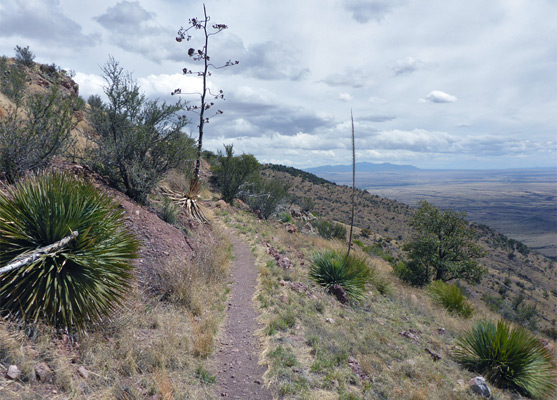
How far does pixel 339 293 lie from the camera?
28.4ft

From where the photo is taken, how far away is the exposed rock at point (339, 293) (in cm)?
854

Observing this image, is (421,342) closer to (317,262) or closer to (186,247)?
(317,262)

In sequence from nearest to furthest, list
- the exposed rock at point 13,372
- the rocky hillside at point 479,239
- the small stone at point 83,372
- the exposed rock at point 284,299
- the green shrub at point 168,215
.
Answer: the exposed rock at point 13,372, the small stone at point 83,372, the exposed rock at point 284,299, the green shrub at point 168,215, the rocky hillside at point 479,239

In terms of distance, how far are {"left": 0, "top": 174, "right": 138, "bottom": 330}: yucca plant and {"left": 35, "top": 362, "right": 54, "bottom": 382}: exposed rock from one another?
51cm

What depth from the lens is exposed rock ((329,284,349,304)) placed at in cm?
854

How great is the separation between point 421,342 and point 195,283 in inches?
226

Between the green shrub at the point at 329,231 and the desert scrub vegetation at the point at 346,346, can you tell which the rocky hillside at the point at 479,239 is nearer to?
the green shrub at the point at 329,231

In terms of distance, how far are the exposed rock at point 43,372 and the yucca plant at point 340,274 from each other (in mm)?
6973

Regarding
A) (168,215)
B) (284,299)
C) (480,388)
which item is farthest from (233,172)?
(480,388)

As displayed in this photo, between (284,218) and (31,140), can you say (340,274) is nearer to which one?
(31,140)

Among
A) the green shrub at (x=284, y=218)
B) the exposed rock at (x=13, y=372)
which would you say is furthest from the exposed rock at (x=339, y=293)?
the green shrub at (x=284, y=218)

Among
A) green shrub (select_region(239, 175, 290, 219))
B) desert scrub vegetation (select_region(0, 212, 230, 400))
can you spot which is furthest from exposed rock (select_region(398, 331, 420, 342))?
green shrub (select_region(239, 175, 290, 219))

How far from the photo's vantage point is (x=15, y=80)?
17.3 meters

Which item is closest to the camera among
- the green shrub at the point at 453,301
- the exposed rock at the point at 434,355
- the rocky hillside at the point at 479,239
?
the exposed rock at the point at 434,355
